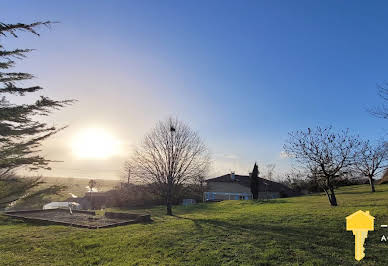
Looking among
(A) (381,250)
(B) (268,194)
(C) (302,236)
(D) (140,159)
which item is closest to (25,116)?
(C) (302,236)

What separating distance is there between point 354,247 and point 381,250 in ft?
2.09

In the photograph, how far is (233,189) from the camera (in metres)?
44.2

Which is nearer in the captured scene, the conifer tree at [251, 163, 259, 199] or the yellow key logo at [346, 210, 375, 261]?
the yellow key logo at [346, 210, 375, 261]

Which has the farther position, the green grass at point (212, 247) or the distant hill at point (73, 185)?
the distant hill at point (73, 185)

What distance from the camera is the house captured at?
1709 inches

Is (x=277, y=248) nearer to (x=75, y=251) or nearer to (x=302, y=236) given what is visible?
(x=302, y=236)

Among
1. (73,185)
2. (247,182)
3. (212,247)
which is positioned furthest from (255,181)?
(73,185)

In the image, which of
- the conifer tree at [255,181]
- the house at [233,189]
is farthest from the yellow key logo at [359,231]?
the house at [233,189]

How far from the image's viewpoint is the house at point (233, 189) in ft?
142

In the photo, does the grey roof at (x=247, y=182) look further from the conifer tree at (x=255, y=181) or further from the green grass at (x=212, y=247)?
the green grass at (x=212, y=247)

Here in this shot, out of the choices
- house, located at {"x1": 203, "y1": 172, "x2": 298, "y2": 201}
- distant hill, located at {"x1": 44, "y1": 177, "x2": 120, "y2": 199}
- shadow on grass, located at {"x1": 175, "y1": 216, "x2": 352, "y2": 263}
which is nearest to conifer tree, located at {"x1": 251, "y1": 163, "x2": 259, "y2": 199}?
house, located at {"x1": 203, "y1": 172, "x2": 298, "y2": 201}

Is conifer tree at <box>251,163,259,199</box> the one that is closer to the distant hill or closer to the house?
the house

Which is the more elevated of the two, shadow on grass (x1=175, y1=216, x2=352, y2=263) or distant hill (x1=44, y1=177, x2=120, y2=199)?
distant hill (x1=44, y1=177, x2=120, y2=199)

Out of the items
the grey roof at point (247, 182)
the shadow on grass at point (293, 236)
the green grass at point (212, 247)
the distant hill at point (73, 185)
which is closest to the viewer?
the green grass at point (212, 247)
